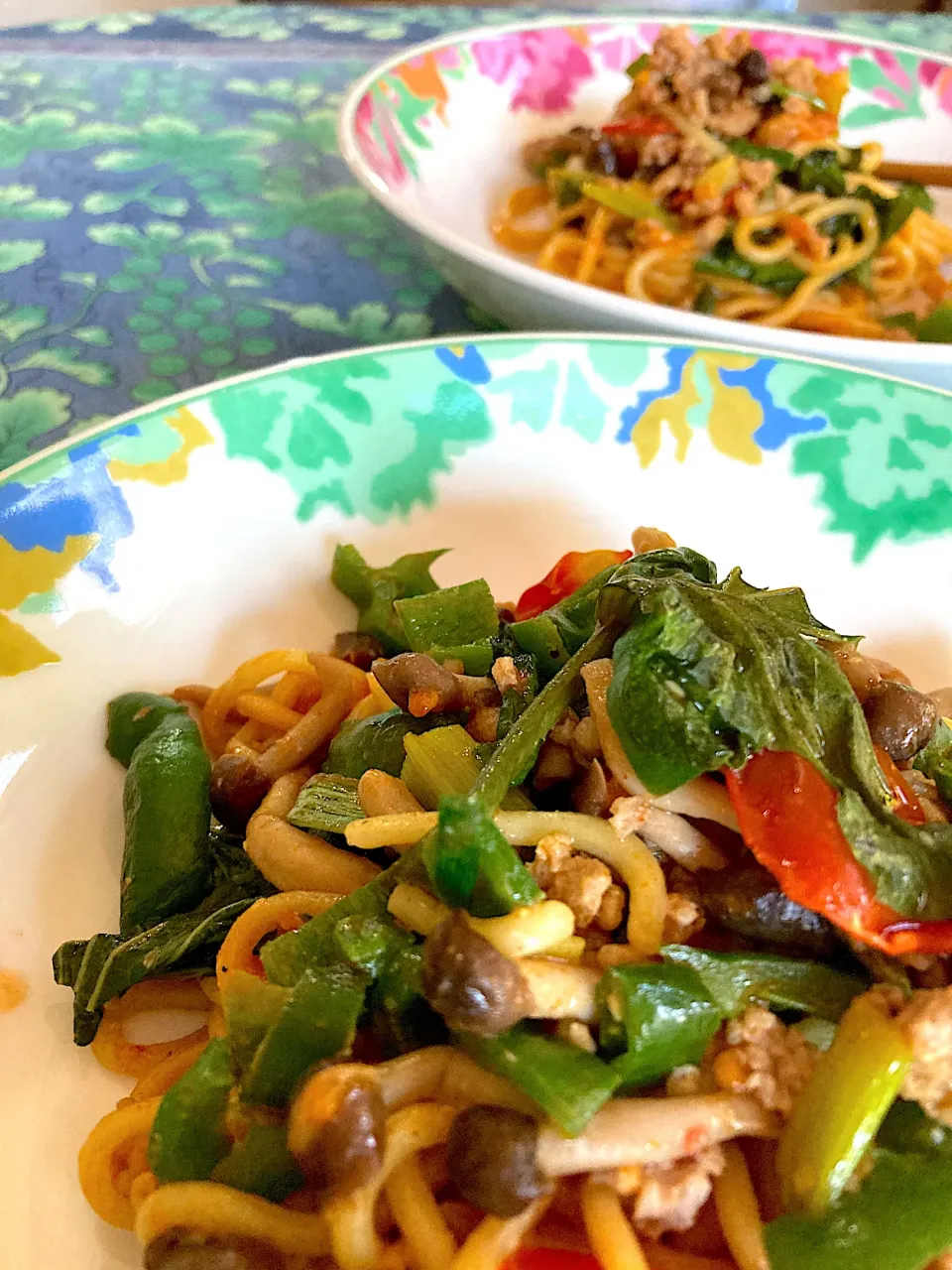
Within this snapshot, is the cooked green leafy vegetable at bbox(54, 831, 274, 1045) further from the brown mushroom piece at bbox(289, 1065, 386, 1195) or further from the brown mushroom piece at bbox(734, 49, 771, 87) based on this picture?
the brown mushroom piece at bbox(734, 49, 771, 87)

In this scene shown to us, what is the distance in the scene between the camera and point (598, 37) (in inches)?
168

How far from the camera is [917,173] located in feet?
12.5

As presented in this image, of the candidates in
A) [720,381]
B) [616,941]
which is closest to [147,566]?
[616,941]

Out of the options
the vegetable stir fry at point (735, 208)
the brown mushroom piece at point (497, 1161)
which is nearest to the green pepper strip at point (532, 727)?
the brown mushroom piece at point (497, 1161)

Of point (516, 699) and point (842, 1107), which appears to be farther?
point (516, 699)

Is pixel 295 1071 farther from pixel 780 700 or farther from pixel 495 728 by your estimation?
pixel 780 700

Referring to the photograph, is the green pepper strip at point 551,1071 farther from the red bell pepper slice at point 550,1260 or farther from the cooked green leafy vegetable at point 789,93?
the cooked green leafy vegetable at point 789,93

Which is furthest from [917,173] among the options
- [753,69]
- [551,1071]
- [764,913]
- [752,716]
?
[551,1071]

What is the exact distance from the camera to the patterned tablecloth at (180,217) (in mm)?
2918

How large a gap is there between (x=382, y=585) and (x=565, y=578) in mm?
386

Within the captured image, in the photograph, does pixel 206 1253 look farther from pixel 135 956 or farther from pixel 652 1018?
pixel 652 1018

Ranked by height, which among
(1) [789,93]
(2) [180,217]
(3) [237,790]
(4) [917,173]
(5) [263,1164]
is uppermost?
(1) [789,93]

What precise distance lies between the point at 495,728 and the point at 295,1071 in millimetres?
594

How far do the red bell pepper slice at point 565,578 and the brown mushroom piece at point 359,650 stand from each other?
1.00ft
